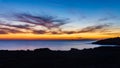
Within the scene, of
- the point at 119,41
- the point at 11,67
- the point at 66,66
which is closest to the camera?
the point at 11,67

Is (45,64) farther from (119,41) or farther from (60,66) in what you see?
(119,41)

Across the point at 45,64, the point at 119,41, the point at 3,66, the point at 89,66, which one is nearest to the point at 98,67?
the point at 89,66

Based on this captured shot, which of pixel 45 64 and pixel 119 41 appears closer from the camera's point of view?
pixel 45 64

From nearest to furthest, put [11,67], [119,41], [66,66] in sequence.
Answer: [11,67], [66,66], [119,41]

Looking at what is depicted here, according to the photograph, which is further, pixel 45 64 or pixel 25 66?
pixel 45 64

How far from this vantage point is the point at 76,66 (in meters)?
22.1

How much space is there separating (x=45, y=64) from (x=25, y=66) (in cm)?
231

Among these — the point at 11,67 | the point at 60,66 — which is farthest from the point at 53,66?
the point at 11,67

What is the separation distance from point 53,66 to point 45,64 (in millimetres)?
1142

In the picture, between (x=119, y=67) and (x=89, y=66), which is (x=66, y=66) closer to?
(x=89, y=66)

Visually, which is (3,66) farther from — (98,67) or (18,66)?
(98,67)

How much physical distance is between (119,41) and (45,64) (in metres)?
183

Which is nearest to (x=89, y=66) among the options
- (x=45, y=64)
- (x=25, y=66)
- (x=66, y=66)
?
(x=66, y=66)

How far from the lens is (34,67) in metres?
21.0
